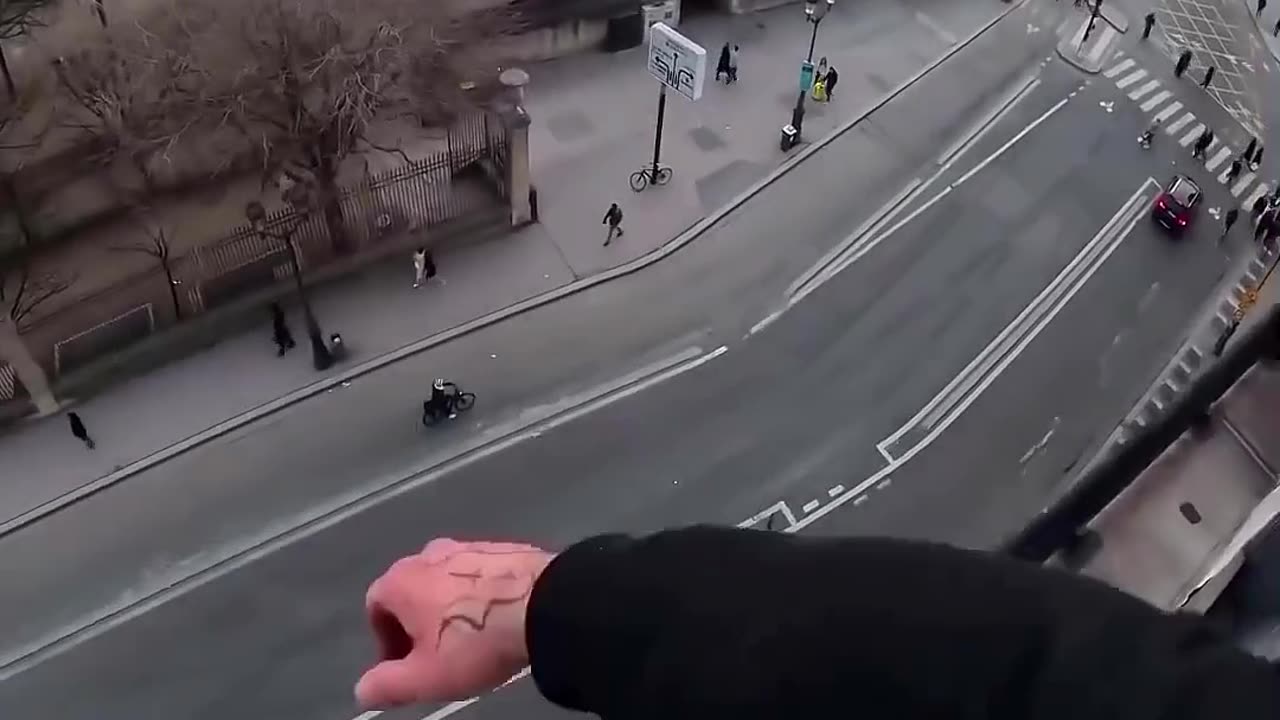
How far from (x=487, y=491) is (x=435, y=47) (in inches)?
349

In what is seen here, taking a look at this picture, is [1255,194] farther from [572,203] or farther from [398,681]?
[398,681]

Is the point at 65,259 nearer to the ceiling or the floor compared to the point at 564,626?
nearer to the floor

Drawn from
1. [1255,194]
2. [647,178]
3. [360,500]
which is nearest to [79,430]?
[360,500]

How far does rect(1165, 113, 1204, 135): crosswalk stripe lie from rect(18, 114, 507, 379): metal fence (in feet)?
64.3

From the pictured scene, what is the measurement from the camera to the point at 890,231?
2583 centimetres

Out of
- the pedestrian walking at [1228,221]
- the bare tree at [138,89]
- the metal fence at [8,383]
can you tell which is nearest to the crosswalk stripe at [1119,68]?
the pedestrian walking at [1228,221]

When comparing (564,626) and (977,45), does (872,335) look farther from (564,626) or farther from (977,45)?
(564,626)

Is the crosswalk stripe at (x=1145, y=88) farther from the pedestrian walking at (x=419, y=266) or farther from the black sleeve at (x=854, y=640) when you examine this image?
the black sleeve at (x=854, y=640)

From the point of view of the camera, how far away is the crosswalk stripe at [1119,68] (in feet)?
103

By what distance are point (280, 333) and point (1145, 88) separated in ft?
84.2

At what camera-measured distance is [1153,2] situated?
34375 mm

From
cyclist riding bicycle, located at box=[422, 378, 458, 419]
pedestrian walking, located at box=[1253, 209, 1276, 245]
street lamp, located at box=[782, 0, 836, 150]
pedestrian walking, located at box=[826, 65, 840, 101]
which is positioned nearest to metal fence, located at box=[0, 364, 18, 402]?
cyclist riding bicycle, located at box=[422, 378, 458, 419]

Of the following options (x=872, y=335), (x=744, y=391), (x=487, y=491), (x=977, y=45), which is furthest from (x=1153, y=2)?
(x=487, y=491)

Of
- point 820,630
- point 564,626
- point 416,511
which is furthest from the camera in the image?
point 416,511
